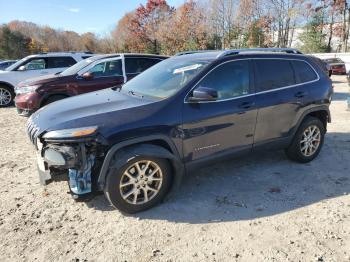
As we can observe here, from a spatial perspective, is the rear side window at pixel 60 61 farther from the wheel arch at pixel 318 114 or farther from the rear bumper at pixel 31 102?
the wheel arch at pixel 318 114

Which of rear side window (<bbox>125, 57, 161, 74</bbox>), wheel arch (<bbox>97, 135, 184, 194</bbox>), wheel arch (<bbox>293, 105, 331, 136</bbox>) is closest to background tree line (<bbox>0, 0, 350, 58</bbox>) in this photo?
rear side window (<bbox>125, 57, 161, 74</bbox>)

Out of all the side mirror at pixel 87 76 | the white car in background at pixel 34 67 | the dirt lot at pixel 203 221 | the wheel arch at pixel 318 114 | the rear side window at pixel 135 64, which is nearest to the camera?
the dirt lot at pixel 203 221

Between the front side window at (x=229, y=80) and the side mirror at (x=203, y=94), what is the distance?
0.59ft

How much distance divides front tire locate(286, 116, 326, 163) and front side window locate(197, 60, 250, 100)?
1320 mm

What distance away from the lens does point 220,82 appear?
4.25 m

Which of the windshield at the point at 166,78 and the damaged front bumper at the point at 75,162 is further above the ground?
the windshield at the point at 166,78

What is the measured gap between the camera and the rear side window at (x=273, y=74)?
4.61 meters

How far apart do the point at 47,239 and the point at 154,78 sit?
241 cm

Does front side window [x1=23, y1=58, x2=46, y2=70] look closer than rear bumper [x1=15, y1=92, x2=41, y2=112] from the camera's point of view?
No

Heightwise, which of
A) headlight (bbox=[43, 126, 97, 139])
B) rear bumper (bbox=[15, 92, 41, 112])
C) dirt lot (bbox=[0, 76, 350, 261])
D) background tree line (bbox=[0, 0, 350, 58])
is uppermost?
background tree line (bbox=[0, 0, 350, 58])

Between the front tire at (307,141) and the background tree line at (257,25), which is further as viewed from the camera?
the background tree line at (257,25)

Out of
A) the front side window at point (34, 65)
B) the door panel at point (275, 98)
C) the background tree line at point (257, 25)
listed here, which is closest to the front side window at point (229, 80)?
the door panel at point (275, 98)

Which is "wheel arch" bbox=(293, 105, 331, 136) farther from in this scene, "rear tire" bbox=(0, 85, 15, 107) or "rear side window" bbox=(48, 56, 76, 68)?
"rear tire" bbox=(0, 85, 15, 107)

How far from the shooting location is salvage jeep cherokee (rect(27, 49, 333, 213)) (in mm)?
3531
